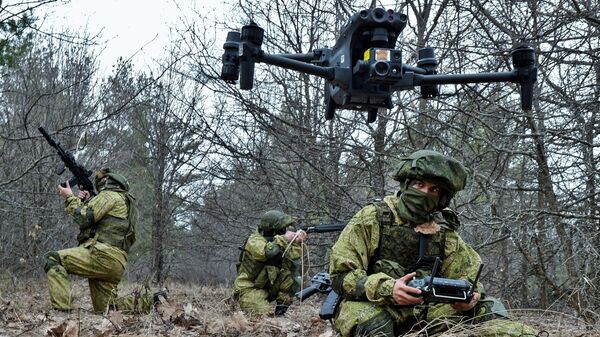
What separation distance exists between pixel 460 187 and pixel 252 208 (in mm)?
9580

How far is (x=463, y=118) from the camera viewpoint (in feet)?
28.6

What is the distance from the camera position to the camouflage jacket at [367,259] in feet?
11.8

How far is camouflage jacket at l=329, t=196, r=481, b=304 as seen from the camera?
3602 mm

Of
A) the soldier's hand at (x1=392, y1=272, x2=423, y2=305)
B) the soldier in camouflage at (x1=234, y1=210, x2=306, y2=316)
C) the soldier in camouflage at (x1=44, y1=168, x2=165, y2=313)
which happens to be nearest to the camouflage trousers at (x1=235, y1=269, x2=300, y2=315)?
the soldier in camouflage at (x1=234, y1=210, x2=306, y2=316)

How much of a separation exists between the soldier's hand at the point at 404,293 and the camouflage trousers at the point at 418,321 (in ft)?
0.62

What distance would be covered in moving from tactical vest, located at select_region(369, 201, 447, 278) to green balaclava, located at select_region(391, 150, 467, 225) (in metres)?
0.08

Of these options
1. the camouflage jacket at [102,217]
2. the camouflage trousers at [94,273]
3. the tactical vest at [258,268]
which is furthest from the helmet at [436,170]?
the tactical vest at [258,268]

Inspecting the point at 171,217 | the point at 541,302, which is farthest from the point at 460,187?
the point at 171,217

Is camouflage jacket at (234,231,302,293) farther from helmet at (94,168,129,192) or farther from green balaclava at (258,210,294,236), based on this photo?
helmet at (94,168,129,192)

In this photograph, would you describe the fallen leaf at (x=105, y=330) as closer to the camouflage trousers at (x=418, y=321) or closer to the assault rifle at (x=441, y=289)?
the camouflage trousers at (x=418, y=321)

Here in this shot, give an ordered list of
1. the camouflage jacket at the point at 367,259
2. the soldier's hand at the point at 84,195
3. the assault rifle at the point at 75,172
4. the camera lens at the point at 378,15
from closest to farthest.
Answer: the camera lens at the point at 378,15 → the camouflage jacket at the point at 367,259 → the assault rifle at the point at 75,172 → the soldier's hand at the point at 84,195

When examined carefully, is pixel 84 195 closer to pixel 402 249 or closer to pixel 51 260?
pixel 51 260

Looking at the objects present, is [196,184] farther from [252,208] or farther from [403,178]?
[403,178]

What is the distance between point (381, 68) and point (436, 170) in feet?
3.47
